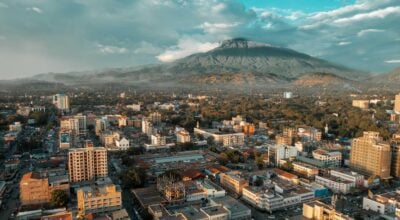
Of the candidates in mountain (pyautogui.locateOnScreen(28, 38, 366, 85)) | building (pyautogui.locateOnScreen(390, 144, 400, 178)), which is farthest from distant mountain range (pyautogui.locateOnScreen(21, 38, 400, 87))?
building (pyautogui.locateOnScreen(390, 144, 400, 178))

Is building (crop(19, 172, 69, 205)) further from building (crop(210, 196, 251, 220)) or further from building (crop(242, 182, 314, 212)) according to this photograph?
building (crop(242, 182, 314, 212))

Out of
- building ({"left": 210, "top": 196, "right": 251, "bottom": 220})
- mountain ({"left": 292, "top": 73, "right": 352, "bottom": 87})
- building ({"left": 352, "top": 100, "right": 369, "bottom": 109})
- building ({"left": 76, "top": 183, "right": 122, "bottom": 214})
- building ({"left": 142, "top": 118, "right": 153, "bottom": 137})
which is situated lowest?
building ({"left": 210, "top": 196, "right": 251, "bottom": 220})

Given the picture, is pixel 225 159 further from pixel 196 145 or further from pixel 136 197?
pixel 136 197

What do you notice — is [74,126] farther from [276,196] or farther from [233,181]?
[276,196]

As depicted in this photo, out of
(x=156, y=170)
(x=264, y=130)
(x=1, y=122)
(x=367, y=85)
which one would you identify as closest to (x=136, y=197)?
(x=156, y=170)

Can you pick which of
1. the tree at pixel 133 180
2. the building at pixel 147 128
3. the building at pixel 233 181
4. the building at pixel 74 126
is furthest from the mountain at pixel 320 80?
the tree at pixel 133 180

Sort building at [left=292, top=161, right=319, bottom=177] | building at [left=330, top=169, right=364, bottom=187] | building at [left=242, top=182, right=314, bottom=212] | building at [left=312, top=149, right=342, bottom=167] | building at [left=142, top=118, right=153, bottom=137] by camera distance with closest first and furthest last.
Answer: building at [left=242, top=182, right=314, bottom=212] < building at [left=330, top=169, right=364, bottom=187] < building at [left=292, top=161, right=319, bottom=177] < building at [left=312, top=149, right=342, bottom=167] < building at [left=142, top=118, right=153, bottom=137]

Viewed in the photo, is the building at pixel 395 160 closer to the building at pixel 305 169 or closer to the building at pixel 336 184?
the building at pixel 336 184
